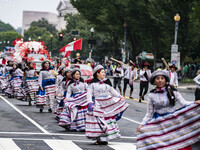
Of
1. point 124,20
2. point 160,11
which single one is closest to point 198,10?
point 160,11

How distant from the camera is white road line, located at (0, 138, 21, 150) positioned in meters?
9.45

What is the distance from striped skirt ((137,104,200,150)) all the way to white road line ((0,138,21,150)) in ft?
11.5

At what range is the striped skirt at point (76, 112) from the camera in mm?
11930

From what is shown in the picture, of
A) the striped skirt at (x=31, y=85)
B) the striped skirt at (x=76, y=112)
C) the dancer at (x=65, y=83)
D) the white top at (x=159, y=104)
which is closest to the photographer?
the white top at (x=159, y=104)

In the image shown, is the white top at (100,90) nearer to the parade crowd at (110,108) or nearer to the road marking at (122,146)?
the parade crowd at (110,108)

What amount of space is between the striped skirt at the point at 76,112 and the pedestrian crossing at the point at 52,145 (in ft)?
4.67

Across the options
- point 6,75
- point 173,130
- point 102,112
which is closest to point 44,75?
point 102,112

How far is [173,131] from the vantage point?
672cm

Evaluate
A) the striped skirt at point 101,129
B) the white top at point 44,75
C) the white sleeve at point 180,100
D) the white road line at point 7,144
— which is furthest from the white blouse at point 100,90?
the white top at point 44,75

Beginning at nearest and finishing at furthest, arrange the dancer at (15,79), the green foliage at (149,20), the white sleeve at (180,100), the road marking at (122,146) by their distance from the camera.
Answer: the white sleeve at (180,100) → the road marking at (122,146) → the dancer at (15,79) → the green foliage at (149,20)

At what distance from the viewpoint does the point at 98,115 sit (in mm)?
10094

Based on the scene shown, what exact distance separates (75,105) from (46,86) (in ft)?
17.6

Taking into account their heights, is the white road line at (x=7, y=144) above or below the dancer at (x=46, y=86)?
below

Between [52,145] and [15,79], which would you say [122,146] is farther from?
[15,79]
